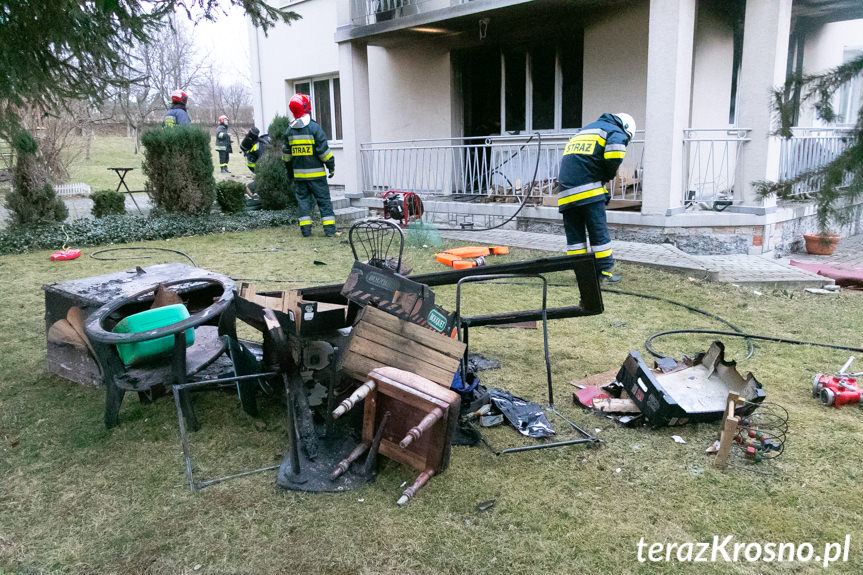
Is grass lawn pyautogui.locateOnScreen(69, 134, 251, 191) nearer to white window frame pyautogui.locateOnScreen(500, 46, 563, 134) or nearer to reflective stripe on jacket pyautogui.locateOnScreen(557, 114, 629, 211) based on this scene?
white window frame pyautogui.locateOnScreen(500, 46, 563, 134)

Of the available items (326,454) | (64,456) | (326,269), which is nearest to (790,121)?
(326,454)

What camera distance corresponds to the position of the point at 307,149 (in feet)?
30.5

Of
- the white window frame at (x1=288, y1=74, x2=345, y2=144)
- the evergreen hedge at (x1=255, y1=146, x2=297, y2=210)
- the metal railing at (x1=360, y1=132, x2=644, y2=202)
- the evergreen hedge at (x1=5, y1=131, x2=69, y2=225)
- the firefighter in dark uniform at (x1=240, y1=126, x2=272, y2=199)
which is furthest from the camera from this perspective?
the white window frame at (x1=288, y1=74, x2=345, y2=144)

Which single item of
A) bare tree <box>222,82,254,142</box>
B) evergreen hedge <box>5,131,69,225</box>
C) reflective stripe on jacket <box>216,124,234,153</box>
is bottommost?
evergreen hedge <box>5,131,69,225</box>

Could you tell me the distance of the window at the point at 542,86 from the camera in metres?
10.2

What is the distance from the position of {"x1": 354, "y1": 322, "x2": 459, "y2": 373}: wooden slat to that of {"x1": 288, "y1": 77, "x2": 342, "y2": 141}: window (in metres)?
11.9

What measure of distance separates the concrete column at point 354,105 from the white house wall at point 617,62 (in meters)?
4.33

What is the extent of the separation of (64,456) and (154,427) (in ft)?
1.48

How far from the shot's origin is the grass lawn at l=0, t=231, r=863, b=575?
7.53ft

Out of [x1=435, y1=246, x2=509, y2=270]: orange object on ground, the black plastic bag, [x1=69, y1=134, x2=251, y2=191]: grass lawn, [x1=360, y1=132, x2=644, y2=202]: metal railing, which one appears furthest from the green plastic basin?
[x1=69, y1=134, x2=251, y2=191]: grass lawn

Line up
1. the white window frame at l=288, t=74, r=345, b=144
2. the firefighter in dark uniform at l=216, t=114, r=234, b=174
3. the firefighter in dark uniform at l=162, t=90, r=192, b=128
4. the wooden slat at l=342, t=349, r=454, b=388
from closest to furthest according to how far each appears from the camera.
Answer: the wooden slat at l=342, t=349, r=454, b=388 → the firefighter in dark uniform at l=162, t=90, r=192, b=128 → the white window frame at l=288, t=74, r=345, b=144 → the firefighter in dark uniform at l=216, t=114, r=234, b=174

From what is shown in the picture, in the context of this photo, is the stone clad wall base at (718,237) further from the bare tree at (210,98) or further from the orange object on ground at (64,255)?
the bare tree at (210,98)

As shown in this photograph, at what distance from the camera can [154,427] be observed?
11.0 ft

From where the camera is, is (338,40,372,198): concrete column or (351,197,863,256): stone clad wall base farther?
(338,40,372,198): concrete column
